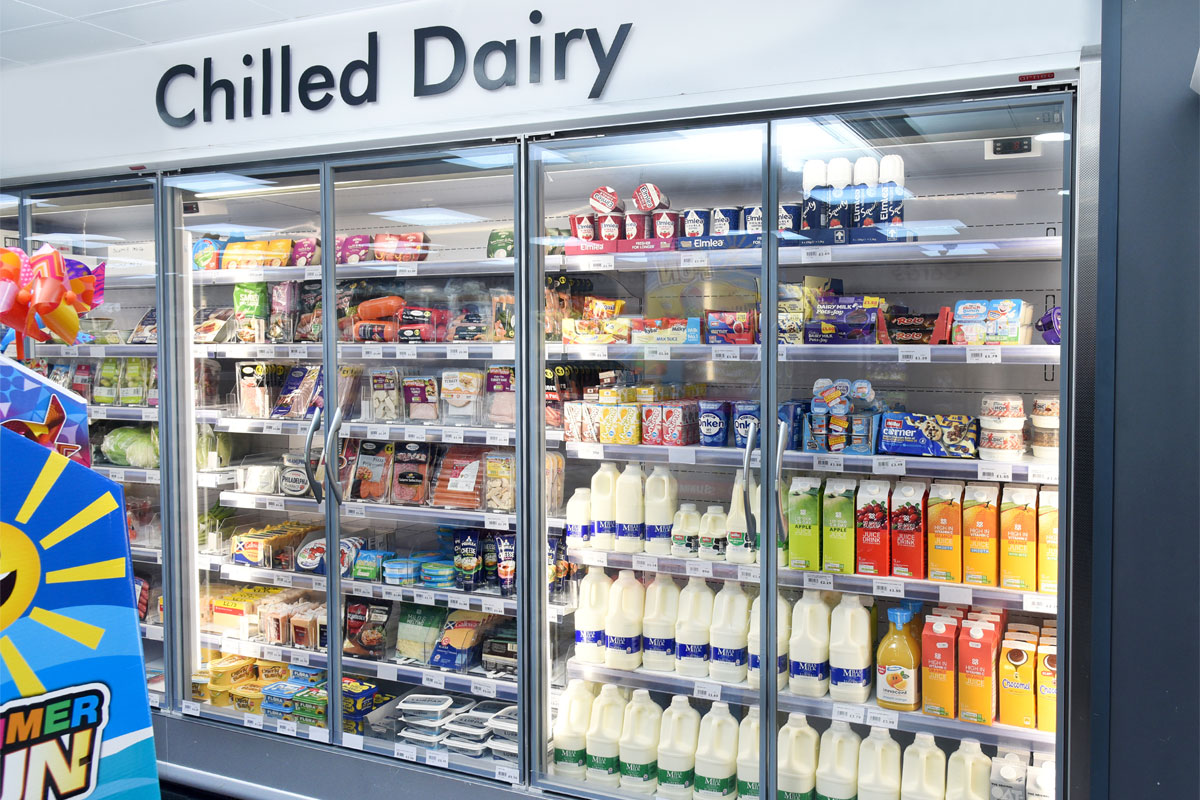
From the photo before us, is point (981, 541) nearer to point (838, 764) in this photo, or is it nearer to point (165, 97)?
point (838, 764)

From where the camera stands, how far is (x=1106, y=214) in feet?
6.02

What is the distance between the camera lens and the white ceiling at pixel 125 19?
2.90 meters

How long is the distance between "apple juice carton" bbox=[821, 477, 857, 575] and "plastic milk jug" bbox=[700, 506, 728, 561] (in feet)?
1.03

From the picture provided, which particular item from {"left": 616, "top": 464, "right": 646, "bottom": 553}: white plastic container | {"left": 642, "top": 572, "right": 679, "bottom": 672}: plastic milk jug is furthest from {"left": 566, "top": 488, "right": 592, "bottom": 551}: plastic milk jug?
{"left": 642, "top": 572, "right": 679, "bottom": 672}: plastic milk jug

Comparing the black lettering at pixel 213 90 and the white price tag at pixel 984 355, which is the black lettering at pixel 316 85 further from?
the white price tag at pixel 984 355

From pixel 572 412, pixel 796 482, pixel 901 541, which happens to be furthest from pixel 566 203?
pixel 901 541

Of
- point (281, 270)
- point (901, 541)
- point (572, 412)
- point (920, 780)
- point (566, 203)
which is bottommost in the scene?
point (920, 780)

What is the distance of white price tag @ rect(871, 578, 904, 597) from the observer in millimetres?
2529

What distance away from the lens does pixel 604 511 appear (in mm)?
2941

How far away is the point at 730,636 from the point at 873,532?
0.56m

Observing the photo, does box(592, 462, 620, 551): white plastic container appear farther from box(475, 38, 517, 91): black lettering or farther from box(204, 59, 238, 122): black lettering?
box(204, 59, 238, 122): black lettering

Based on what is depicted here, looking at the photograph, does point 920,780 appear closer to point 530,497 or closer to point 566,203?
point 530,497

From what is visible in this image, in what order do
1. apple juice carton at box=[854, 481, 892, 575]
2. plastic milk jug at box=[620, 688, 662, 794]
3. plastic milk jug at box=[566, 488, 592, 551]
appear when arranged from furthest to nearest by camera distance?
1. plastic milk jug at box=[566, 488, 592, 551]
2. plastic milk jug at box=[620, 688, 662, 794]
3. apple juice carton at box=[854, 481, 892, 575]

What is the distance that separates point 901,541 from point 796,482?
358 millimetres
